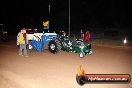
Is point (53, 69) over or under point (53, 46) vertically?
under

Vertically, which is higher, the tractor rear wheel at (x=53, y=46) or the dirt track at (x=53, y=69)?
the tractor rear wheel at (x=53, y=46)

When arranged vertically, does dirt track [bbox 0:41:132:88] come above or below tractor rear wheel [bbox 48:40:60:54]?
below

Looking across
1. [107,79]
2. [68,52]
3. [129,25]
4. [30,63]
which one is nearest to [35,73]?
[30,63]

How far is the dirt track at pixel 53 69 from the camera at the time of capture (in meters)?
10.7

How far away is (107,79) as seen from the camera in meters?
9.41

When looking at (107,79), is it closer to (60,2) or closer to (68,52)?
(68,52)

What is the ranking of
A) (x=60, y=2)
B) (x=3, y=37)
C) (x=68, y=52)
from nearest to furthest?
(x=68, y=52)
(x=3, y=37)
(x=60, y=2)

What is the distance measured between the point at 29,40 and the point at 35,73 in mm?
7832

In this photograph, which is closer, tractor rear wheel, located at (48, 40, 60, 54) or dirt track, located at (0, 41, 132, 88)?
dirt track, located at (0, 41, 132, 88)

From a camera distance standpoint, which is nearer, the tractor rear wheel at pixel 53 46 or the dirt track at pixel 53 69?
the dirt track at pixel 53 69

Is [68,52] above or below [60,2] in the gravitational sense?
below

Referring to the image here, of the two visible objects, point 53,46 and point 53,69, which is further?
point 53,46

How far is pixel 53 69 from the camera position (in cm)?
1331

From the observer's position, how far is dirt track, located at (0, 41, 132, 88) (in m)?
10.7
